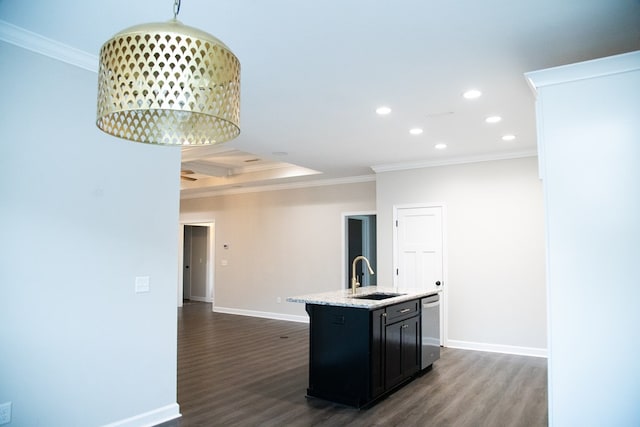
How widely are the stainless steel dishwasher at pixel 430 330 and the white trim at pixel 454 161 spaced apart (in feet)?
7.04

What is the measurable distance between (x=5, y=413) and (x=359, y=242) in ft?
23.5

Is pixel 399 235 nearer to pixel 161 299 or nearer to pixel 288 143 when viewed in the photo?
pixel 288 143

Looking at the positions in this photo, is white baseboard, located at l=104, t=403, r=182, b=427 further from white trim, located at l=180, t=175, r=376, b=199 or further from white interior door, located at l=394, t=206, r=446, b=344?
white trim, located at l=180, t=175, r=376, b=199

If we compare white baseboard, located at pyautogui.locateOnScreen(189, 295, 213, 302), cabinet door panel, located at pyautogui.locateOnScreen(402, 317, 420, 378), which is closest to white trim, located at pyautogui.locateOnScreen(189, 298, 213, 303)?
white baseboard, located at pyautogui.locateOnScreen(189, 295, 213, 302)

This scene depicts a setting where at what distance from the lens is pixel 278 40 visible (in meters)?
2.87

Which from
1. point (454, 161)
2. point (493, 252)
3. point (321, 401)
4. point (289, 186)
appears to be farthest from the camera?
point (289, 186)

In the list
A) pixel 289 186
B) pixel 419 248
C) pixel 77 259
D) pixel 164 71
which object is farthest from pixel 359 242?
pixel 164 71

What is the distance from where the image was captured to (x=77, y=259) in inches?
120

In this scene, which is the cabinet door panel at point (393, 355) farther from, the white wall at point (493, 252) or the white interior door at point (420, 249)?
the white wall at point (493, 252)

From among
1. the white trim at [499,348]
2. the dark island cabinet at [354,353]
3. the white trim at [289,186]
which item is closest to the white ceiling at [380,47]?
the dark island cabinet at [354,353]

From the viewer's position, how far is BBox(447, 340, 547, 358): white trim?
5.79 meters

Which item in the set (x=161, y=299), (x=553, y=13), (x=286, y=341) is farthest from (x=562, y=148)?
(x=286, y=341)

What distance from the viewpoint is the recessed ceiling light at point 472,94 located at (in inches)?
149

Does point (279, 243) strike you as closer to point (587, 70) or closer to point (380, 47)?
point (380, 47)
